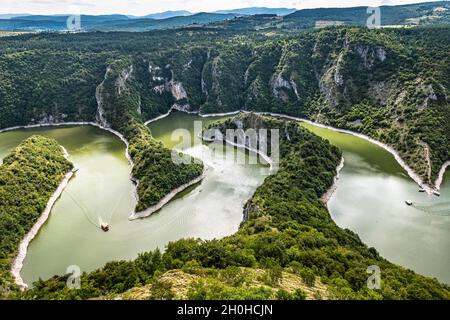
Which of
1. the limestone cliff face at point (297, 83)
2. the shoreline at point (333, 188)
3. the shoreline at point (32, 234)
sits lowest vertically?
the shoreline at point (32, 234)

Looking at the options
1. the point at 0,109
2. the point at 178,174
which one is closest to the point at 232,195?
Result: the point at 178,174

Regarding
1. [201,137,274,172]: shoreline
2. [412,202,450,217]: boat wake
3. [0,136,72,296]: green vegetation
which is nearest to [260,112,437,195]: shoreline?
[412,202,450,217]: boat wake

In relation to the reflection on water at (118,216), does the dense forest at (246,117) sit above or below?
above

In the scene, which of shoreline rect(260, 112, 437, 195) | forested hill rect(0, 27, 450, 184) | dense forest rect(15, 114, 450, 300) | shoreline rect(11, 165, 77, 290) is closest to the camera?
dense forest rect(15, 114, 450, 300)

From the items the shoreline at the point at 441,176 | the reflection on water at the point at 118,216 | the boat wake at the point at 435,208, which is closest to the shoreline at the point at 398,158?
the shoreline at the point at 441,176

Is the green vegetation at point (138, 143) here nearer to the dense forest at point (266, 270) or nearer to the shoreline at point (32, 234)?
the shoreline at point (32, 234)

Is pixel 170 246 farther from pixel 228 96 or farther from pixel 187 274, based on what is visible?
pixel 228 96

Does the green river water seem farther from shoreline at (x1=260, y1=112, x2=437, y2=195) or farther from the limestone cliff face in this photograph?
the limestone cliff face
